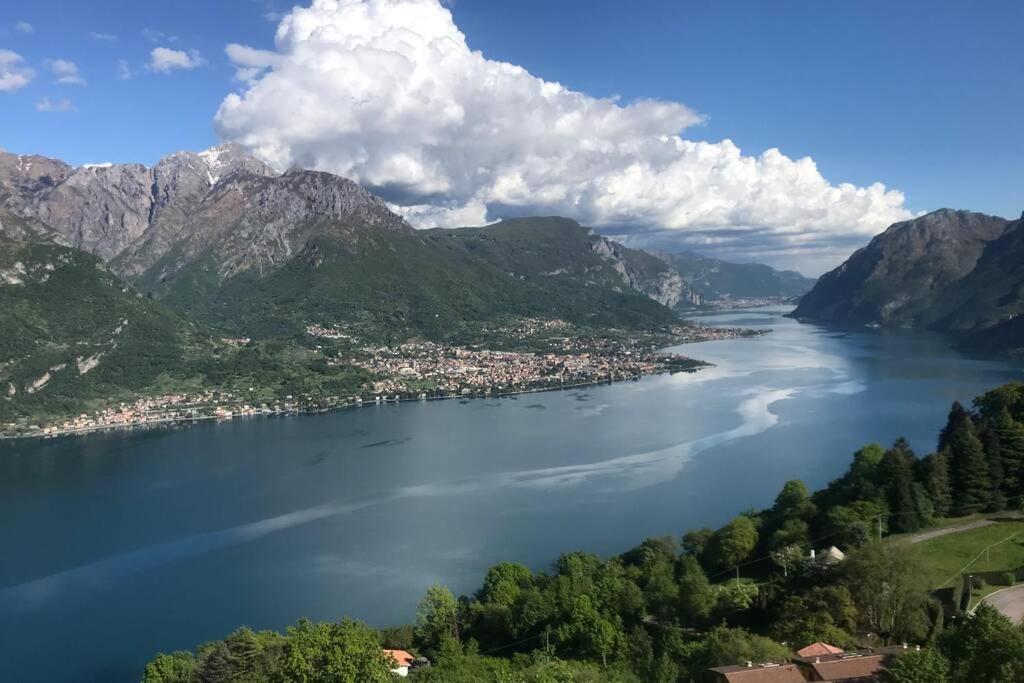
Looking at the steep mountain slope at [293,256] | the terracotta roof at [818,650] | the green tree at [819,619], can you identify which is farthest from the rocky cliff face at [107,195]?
the terracotta roof at [818,650]

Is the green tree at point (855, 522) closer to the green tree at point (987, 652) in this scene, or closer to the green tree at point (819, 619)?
the green tree at point (819, 619)

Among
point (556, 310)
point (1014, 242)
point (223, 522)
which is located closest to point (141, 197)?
point (556, 310)

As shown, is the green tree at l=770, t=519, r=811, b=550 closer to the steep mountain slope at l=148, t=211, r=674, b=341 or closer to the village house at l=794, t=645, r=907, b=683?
the village house at l=794, t=645, r=907, b=683

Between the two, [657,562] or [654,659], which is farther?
[657,562]

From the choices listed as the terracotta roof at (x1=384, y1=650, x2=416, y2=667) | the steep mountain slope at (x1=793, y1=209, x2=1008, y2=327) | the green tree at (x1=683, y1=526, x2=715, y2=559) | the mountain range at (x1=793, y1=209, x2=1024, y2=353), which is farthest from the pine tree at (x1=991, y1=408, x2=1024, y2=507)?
the steep mountain slope at (x1=793, y1=209, x2=1008, y2=327)

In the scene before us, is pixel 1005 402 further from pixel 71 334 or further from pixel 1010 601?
pixel 71 334

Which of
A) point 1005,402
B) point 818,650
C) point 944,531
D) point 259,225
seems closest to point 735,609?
point 818,650

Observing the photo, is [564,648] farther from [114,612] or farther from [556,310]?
[556,310]
